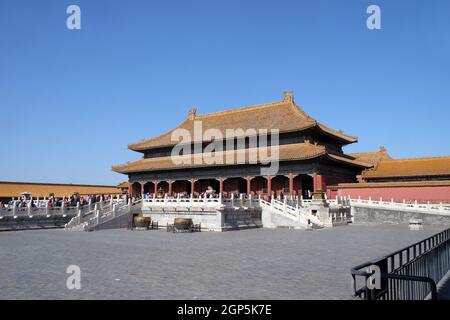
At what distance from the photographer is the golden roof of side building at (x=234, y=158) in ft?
109

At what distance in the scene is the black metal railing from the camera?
5.87 meters

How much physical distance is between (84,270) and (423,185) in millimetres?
27872

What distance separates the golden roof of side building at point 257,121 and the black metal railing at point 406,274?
24937 millimetres

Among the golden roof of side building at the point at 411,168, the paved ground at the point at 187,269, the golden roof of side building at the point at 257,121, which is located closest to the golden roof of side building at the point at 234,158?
the golden roof of side building at the point at 411,168

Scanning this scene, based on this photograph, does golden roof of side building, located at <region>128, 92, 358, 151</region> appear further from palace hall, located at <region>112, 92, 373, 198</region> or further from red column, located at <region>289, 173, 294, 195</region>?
red column, located at <region>289, 173, 294, 195</region>

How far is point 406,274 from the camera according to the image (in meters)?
7.39

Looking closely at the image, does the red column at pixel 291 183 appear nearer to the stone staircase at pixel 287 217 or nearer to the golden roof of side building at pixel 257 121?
the golden roof of side building at pixel 257 121

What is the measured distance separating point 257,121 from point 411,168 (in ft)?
47.8

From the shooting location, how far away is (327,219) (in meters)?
27.5

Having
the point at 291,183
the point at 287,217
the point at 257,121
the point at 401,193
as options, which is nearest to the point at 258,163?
the point at 291,183

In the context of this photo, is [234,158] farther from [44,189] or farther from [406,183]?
[44,189]
